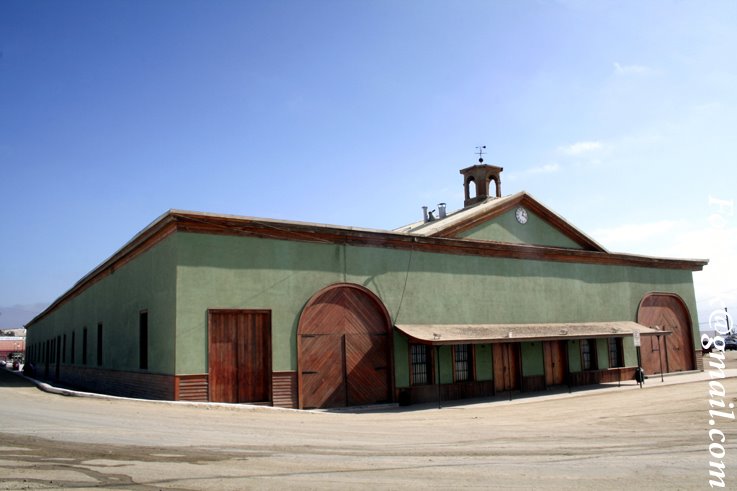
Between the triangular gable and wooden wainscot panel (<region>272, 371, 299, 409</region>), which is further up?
the triangular gable

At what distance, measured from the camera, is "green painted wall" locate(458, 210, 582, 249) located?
24438mm

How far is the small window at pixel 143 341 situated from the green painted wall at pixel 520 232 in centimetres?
1129

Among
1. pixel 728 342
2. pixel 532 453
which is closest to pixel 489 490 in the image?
pixel 532 453

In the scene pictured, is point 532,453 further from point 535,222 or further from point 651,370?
point 651,370

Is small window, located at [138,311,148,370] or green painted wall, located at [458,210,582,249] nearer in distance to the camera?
small window, located at [138,311,148,370]

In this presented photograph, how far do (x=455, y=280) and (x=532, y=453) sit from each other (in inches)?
478

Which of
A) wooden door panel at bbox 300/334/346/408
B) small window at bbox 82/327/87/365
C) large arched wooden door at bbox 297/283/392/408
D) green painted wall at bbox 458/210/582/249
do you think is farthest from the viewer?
small window at bbox 82/327/87/365

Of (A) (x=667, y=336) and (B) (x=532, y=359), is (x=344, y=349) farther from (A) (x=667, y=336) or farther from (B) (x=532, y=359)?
(A) (x=667, y=336)

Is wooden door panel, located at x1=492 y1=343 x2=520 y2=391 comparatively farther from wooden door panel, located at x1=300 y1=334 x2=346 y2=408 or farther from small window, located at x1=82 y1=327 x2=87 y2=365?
small window, located at x1=82 y1=327 x2=87 y2=365

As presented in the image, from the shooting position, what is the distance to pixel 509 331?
2281cm

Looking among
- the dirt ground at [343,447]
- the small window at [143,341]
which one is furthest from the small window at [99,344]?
the dirt ground at [343,447]

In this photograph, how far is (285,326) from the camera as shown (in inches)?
715

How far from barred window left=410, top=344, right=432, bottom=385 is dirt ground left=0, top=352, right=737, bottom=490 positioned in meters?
3.21

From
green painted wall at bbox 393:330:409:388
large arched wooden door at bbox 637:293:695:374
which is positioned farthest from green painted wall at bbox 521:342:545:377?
large arched wooden door at bbox 637:293:695:374
